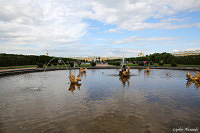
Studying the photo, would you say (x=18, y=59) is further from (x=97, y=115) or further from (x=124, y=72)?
(x=97, y=115)

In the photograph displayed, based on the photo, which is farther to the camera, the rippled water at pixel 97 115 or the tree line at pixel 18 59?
the tree line at pixel 18 59

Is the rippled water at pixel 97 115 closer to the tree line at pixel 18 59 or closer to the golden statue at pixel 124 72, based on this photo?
the golden statue at pixel 124 72

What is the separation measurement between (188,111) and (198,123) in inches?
50.0

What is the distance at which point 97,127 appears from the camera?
201 inches

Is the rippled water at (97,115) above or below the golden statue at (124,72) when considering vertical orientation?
below

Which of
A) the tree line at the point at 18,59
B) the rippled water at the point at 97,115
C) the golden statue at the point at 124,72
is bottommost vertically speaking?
the rippled water at the point at 97,115

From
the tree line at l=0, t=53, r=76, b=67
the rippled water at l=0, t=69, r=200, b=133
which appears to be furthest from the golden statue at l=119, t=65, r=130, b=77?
the tree line at l=0, t=53, r=76, b=67

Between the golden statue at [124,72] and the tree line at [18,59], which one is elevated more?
the tree line at [18,59]

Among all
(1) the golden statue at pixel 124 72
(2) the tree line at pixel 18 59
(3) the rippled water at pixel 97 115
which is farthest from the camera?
(2) the tree line at pixel 18 59

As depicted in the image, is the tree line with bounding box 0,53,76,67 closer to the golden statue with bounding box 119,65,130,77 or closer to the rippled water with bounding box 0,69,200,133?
the golden statue with bounding box 119,65,130,77

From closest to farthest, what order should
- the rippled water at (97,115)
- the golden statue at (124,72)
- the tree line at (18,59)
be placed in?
the rippled water at (97,115) → the golden statue at (124,72) → the tree line at (18,59)

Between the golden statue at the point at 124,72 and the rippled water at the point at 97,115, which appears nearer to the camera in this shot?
the rippled water at the point at 97,115

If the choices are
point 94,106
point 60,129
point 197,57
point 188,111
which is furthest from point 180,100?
point 197,57

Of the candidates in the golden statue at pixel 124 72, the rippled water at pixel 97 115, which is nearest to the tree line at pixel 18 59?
the golden statue at pixel 124 72
